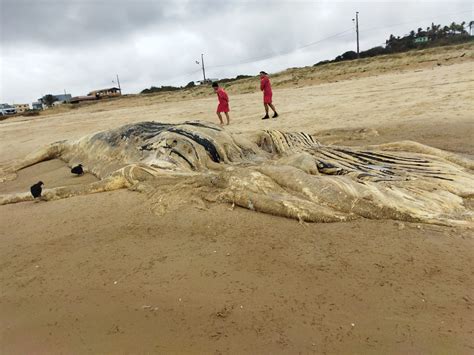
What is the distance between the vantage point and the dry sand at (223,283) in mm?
2605

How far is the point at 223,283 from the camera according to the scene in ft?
10.6

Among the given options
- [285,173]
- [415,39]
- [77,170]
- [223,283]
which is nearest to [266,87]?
[77,170]

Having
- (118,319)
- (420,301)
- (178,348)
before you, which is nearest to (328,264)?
(420,301)

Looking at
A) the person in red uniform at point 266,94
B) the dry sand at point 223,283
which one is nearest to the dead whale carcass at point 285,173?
the dry sand at point 223,283

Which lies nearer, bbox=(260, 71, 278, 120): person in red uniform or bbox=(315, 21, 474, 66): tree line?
bbox=(260, 71, 278, 120): person in red uniform

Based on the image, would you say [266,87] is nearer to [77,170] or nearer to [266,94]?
[266,94]

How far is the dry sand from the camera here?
2605 mm

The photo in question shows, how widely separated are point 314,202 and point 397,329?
1923 mm

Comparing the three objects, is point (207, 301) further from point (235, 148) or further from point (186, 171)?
point (235, 148)

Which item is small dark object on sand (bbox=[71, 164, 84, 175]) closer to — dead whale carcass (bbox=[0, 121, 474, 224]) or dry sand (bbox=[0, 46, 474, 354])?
dead whale carcass (bbox=[0, 121, 474, 224])

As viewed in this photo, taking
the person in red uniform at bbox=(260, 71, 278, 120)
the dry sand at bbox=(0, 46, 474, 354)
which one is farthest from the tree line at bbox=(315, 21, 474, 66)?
the dry sand at bbox=(0, 46, 474, 354)

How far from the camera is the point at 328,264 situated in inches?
133

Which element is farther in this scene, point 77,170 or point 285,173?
point 77,170

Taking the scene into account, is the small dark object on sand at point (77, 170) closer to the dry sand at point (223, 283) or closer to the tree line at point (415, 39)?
the dry sand at point (223, 283)
